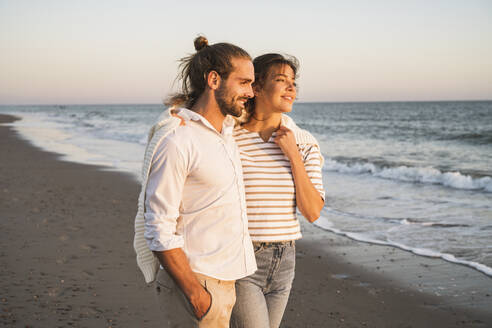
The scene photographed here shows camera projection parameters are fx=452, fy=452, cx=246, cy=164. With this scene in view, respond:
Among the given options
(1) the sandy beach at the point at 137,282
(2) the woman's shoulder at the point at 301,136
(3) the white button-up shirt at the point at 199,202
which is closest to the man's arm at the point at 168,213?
(3) the white button-up shirt at the point at 199,202

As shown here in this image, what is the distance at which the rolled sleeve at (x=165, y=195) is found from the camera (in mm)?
1804

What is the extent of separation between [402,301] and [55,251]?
4.18 metres

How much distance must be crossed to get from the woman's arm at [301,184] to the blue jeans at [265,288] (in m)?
0.23

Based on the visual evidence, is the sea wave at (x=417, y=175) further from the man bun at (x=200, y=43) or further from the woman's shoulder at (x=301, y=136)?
the man bun at (x=200, y=43)

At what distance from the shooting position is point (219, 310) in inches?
76.6

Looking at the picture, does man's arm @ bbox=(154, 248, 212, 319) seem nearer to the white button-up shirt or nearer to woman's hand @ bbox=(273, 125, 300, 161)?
the white button-up shirt

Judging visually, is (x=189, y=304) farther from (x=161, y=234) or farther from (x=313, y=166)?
(x=313, y=166)

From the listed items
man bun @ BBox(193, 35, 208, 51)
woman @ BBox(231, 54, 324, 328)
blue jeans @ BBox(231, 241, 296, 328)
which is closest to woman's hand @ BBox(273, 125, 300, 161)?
woman @ BBox(231, 54, 324, 328)

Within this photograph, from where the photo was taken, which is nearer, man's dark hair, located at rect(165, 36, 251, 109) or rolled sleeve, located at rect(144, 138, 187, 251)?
rolled sleeve, located at rect(144, 138, 187, 251)

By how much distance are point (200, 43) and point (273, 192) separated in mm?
838

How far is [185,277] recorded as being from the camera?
1.82 meters

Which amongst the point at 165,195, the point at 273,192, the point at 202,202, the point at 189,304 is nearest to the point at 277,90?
the point at 273,192

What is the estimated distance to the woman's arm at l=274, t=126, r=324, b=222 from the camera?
7.66 feet

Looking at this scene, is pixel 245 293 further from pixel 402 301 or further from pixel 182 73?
pixel 402 301
